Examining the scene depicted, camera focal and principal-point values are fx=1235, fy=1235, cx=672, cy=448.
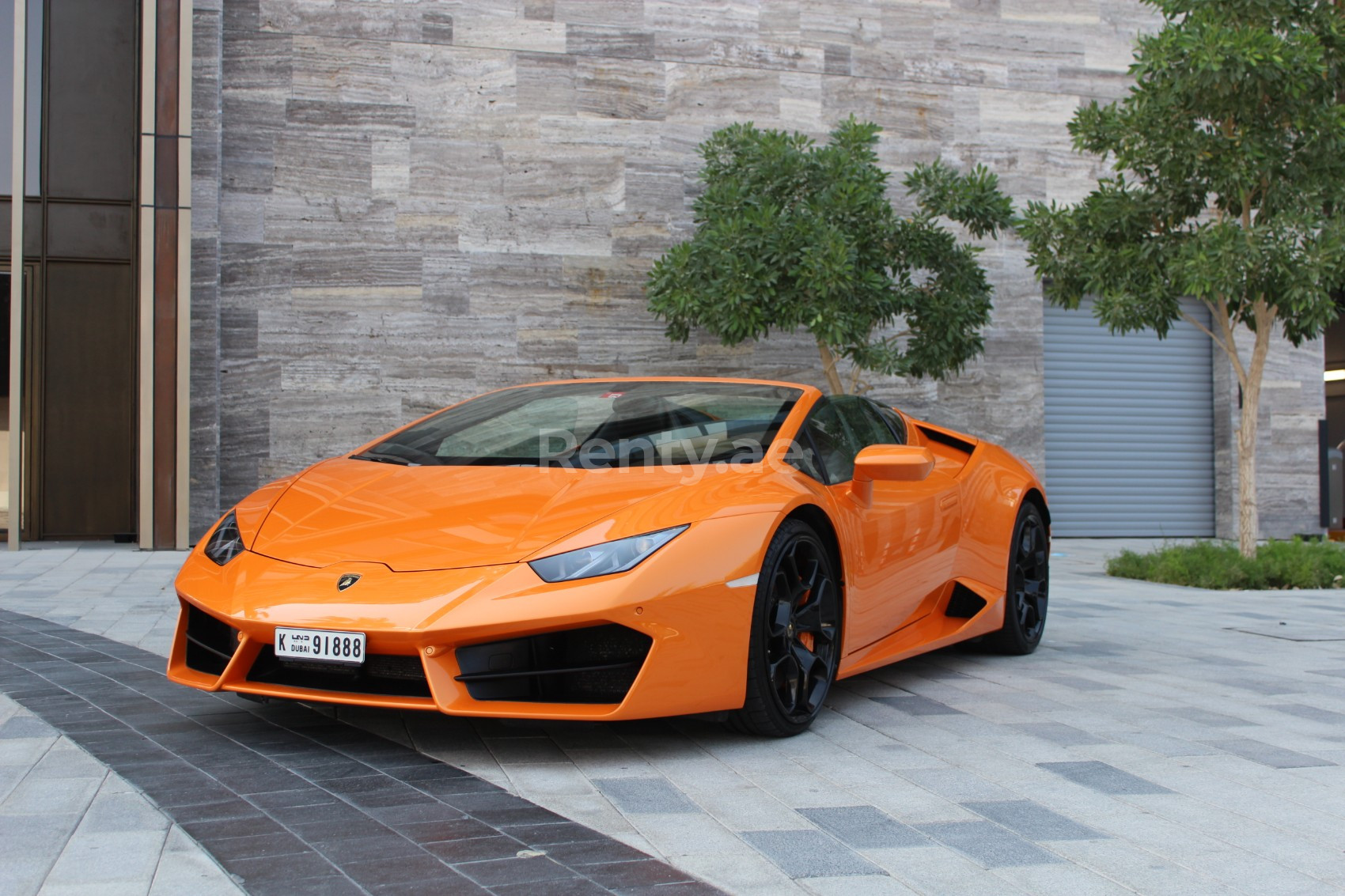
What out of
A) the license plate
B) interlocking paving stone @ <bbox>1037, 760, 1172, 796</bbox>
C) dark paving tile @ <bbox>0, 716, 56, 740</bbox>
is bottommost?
interlocking paving stone @ <bbox>1037, 760, 1172, 796</bbox>

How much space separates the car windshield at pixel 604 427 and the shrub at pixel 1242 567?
5886mm

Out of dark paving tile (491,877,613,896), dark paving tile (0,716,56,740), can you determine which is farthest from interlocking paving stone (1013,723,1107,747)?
dark paving tile (0,716,56,740)

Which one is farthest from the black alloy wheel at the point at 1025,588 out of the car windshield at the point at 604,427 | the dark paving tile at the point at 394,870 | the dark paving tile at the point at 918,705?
the dark paving tile at the point at 394,870

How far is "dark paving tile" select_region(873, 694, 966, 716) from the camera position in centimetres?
410

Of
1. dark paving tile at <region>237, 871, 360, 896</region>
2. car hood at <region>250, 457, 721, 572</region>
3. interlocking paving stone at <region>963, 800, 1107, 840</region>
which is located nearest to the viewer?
dark paving tile at <region>237, 871, 360, 896</region>

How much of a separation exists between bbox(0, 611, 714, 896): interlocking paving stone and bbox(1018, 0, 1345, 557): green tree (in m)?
7.35

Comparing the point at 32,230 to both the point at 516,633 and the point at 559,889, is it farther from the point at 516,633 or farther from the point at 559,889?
the point at 559,889

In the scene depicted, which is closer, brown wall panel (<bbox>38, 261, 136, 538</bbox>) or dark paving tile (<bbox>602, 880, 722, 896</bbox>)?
dark paving tile (<bbox>602, 880, 722, 896</bbox>)

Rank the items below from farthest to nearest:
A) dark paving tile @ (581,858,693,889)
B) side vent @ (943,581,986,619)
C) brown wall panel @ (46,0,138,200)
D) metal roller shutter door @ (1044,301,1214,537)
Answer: metal roller shutter door @ (1044,301,1214,537) < brown wall panel @ (46,0,138,200) < side vent @ (943,581,986,619) < dark paving tile @ (581,858,693,889)

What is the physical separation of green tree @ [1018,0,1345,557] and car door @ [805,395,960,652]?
4.94 m

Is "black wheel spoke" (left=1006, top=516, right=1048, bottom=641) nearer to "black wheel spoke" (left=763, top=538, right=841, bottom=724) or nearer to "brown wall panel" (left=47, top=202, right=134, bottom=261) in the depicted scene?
"black wheel spoke" (left=763, top=538, right=841, bottom=724)

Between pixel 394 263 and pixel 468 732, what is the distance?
9.04 metres

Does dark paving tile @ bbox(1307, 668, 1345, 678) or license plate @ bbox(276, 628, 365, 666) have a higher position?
license plate @ bbox(276, 628, 365, 666)

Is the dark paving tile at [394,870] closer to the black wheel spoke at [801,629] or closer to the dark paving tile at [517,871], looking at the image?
the dark paving tile at [517,871]
